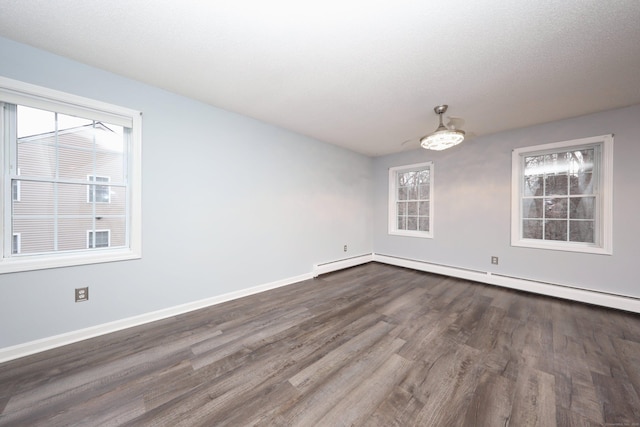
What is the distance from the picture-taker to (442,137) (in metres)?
2.43

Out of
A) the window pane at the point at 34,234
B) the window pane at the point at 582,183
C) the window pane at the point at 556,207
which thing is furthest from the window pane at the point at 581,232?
the window pane at the point at 34,234

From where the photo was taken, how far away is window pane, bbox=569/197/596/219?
2934mm

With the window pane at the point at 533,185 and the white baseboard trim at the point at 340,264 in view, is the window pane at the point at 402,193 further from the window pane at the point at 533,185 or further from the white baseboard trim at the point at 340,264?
the window pane at the point at 533,185

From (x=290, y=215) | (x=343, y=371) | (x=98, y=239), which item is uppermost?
(x=290, y=215)

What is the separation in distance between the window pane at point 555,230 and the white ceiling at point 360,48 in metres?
1.49

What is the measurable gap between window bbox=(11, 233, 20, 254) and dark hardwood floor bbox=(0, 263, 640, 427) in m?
0.86

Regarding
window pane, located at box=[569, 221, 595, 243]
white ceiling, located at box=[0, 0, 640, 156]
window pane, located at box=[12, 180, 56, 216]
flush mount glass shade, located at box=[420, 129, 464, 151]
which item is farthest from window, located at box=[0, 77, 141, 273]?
window pane, located at box=[569, 221, 595, 243]

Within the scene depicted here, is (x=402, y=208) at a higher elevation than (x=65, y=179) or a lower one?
lower

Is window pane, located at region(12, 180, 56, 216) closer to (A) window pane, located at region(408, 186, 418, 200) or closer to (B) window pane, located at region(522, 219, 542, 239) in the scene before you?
(A) window pane, located at region(408, 186, 418, 200)

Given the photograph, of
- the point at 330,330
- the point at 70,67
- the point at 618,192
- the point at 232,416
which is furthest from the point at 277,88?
the point at 618,192

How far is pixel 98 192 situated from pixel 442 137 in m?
3.58

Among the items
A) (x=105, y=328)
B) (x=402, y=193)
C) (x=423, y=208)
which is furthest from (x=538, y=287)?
(x=105, y=328)

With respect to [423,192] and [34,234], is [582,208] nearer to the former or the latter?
[423,192]

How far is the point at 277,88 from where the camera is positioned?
7.65ft
